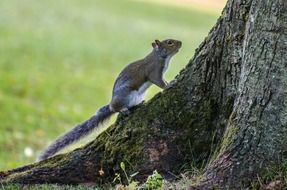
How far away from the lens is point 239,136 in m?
4.45

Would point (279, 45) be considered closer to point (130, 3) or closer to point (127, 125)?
point (127, 125)

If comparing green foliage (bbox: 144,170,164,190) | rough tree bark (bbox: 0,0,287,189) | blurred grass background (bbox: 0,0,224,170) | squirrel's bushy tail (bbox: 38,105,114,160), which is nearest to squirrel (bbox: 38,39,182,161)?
squirrel's bushy tail (bbox: 38,105,114,160)

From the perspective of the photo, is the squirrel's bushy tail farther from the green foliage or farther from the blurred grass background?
the blurred grass background

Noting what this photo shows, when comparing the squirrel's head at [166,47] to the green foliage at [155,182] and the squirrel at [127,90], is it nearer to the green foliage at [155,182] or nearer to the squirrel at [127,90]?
the squirrel at [127,90]

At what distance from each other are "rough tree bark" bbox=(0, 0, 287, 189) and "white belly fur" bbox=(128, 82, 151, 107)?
2.46 feet

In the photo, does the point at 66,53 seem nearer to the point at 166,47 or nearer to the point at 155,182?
the point at 166,47

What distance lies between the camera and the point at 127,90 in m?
6.41

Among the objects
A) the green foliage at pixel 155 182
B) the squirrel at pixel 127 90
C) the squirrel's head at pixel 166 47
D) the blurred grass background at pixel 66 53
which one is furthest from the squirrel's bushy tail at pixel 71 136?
the blurred grass background at pixel 66 53

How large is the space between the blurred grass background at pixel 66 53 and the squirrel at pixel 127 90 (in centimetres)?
253

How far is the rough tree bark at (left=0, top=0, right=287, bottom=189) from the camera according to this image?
4371 millimetres

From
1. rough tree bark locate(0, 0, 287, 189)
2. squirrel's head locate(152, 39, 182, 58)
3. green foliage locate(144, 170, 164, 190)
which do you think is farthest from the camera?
squirrel's head locate(152, 39, 182, 58)

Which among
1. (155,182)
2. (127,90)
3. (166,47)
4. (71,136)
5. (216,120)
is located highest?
(166,47)

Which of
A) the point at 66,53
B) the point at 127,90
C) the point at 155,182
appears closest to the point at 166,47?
the point at 127,90

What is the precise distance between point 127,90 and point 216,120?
1.44 m
